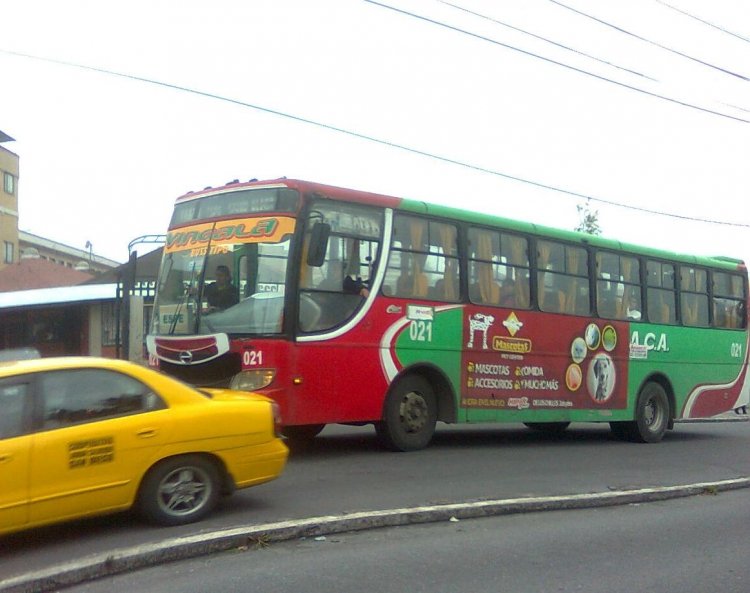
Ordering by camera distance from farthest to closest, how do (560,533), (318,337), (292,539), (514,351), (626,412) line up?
(626,412) → (514,351) → (318,337) → (560,533) → (292,539)

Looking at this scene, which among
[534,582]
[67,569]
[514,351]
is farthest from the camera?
[514,351]

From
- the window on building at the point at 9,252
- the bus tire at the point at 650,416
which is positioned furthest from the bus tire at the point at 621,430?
the window on building at the point at 9,252

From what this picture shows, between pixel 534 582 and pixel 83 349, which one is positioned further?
pixel 83 349

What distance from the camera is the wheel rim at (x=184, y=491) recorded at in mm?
6684

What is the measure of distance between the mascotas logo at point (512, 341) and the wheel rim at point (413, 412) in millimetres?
1512

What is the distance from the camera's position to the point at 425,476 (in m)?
9.30

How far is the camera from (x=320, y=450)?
1138 cm

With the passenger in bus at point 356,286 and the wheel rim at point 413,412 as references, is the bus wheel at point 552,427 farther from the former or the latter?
the passenger in bus at point 356,286

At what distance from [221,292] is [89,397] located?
3.50 meters

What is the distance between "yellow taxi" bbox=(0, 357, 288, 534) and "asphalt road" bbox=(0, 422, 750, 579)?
29 centimetres

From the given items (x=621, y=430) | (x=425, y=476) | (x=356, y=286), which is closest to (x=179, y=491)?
(x=425, y=476)

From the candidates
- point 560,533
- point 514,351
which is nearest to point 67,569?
point 560,533

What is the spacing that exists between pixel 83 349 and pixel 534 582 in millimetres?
24304

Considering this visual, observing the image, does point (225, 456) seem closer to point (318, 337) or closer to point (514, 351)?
point (318, 337)
